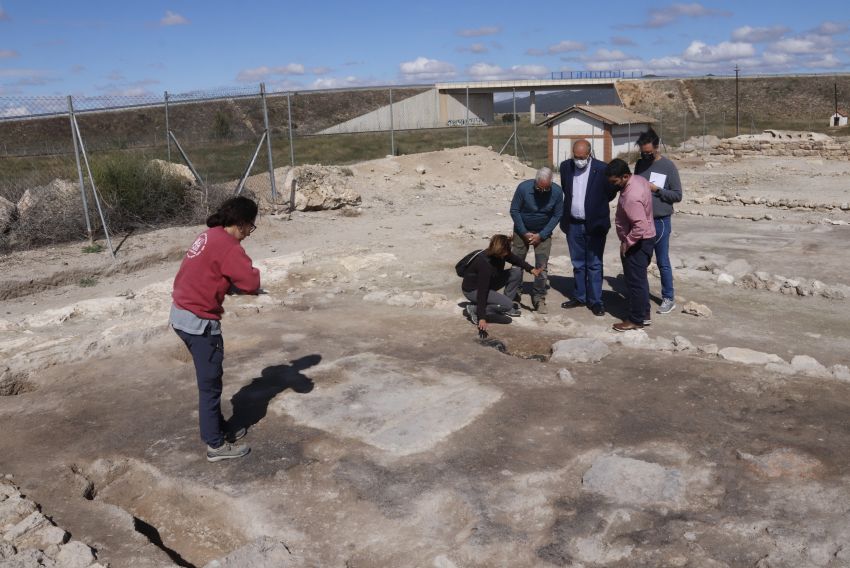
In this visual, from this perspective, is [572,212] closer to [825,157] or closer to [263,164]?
[263,164]

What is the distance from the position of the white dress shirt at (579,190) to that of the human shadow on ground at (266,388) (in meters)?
3.22

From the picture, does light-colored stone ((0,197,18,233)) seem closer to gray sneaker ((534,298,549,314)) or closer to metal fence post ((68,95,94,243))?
metal fence post ((68,95,94,243))

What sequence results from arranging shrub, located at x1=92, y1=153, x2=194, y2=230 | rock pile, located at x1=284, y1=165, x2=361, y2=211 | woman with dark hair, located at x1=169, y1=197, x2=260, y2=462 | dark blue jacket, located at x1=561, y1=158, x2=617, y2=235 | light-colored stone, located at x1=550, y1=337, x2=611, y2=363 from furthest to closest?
rock pile, located at x1=284, y1=165, x2=361, y2=211 → shrub, located at x1=92, y1=153, x2=194, y2=230 → dark blue jacket, located at x1=561, y1=158, x2=617, y2=235 → light-colored stone, located at x1=550, y1=337, x2=611, y2=363 → woman with dark hair, located at x1=169, y1=197, x2=260, y2=462

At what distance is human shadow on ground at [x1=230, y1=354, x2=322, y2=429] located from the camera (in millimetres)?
5457

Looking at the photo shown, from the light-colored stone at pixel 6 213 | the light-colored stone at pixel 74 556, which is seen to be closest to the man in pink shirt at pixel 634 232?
the light-colored stone at pixel 74 556

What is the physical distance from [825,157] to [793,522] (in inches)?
1139

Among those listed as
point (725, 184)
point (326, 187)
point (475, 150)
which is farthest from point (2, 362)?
point (725, 184)

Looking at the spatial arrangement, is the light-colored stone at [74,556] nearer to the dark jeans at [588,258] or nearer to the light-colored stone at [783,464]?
the light-colored stone at [783,464]

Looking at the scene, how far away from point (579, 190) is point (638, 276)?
1171mm

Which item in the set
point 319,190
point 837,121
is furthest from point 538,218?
point 837,121

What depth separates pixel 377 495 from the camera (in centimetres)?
427

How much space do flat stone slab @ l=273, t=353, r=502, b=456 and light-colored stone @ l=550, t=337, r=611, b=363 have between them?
0.96 m

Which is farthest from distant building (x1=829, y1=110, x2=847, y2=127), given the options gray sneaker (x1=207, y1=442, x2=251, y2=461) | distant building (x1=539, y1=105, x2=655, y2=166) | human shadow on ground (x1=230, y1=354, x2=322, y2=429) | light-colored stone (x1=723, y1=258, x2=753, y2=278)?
gray sneaker (x1=207, y1=442, x2=251, y2=461)

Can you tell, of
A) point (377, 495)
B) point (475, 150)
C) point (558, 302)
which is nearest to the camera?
point (377, 495)
